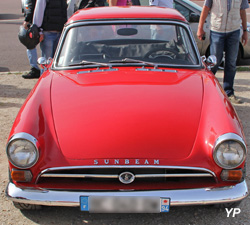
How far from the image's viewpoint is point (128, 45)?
4.07m

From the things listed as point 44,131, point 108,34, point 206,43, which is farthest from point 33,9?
point 44,131

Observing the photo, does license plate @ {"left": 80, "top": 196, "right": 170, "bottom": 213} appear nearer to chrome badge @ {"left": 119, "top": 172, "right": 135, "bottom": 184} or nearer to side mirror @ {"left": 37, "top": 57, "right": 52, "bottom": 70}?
chrome badge @ {"left": 119, "top": 172, "right": 135, "bottom": 184}

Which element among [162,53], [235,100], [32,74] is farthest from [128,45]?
[32,74]

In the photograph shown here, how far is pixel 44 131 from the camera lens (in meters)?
2.92

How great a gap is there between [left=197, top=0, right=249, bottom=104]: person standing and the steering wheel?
70.8 inches

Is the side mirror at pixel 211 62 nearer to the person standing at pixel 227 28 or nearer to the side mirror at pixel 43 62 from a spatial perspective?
the person standing at pixel 227 28

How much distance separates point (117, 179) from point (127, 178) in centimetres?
9

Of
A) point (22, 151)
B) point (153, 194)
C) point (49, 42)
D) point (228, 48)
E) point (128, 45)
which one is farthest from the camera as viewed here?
point (49, 42)

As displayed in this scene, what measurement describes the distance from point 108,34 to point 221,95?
141 cm

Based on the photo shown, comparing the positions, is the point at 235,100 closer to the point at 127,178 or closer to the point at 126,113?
the point at 126,113

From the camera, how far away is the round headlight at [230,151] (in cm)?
275

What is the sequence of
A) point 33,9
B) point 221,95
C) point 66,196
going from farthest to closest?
point 33,9 → point 221,95 → point 66,196

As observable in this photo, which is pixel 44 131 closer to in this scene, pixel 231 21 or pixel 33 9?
pixel 231 21

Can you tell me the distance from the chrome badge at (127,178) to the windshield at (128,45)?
152cm
